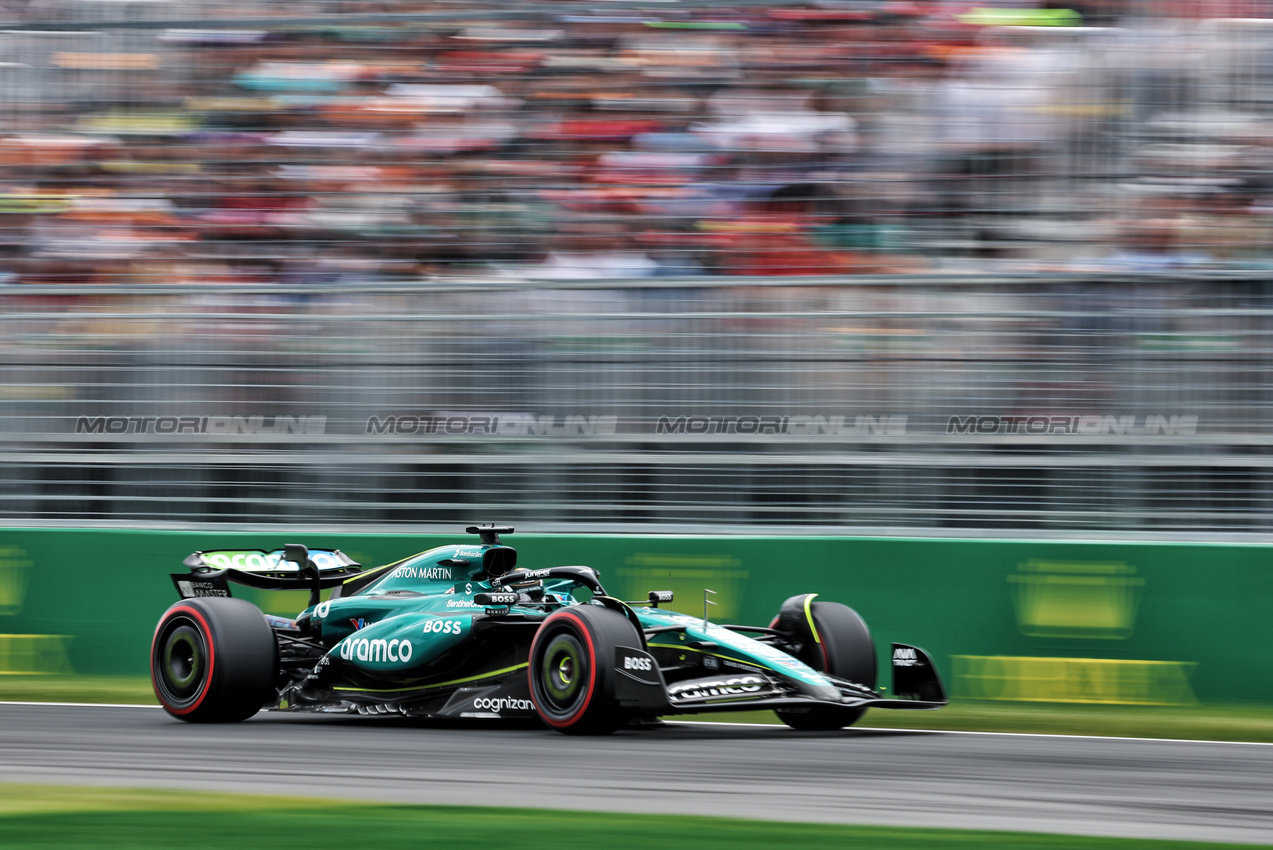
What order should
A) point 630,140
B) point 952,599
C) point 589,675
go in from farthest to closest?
1. point 630,140
2. point 952,599
3. point 589,675

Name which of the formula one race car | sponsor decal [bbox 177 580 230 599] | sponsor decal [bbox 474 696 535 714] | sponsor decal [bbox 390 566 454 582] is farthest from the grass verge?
sponsor decal [bbox 390 566 454 582]

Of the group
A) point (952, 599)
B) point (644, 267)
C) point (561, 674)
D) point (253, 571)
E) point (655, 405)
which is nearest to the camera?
point (561, 674)

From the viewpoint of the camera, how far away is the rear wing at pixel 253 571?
8406 millimetres

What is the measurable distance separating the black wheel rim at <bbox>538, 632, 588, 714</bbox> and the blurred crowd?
154 inches

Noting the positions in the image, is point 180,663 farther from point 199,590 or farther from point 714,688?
point 714,688

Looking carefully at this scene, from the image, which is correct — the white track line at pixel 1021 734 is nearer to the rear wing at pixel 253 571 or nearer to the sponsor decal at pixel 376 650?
the sponsor decal at pixel 376 650

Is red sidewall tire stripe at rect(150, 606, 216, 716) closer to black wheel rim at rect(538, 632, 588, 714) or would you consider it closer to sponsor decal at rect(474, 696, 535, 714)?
sponsor decal at rect(474, 696, 535, 714)

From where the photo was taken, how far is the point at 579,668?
685 cm

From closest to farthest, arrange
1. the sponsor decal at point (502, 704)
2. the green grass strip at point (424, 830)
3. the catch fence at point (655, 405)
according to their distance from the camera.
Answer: the green grass strip at point (424, 830) < the sponsor decal at point (502, 704) < the catch fence at point (655, 405)

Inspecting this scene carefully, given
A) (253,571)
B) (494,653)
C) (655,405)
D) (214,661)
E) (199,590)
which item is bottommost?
(214,661)

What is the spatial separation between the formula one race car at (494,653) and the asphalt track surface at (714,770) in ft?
0.50

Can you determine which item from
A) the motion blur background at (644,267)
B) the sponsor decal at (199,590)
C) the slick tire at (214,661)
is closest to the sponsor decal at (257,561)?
the sponsor decal at (199,590)

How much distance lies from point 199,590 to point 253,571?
299 millimetres

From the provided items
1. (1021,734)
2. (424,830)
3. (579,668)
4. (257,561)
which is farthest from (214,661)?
(1021,734)
